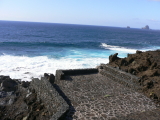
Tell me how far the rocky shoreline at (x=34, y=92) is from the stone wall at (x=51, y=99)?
289mm

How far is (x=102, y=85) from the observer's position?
13086 mm

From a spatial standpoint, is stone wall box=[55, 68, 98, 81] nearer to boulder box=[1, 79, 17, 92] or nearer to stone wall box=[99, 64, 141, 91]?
stone wall box=[99, 64, 141, 91]

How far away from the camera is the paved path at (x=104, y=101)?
9.08 m

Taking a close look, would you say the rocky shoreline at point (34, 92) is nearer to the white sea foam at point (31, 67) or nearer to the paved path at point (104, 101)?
the paved path at point (104, 101)

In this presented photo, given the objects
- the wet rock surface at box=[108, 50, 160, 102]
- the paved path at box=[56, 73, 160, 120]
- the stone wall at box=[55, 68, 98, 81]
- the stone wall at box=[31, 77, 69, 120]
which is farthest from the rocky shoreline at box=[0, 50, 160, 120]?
the paved path at box=[56, 73, 160, 120]

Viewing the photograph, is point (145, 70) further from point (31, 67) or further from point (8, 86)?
point (31, 67)

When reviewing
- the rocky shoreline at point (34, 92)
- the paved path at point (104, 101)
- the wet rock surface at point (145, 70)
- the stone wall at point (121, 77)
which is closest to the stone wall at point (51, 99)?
the rocky shoreline at point (34, 92)

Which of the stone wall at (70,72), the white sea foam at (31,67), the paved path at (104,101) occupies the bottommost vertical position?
the white sea foam at (31,67)

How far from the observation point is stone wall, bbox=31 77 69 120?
8797mm

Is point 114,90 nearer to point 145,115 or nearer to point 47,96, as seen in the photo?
point 145,115

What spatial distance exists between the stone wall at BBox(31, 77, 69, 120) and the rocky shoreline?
289 millimetres

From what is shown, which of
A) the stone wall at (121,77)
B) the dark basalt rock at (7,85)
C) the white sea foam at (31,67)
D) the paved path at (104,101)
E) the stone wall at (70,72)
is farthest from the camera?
the white sea foam at (31,67)

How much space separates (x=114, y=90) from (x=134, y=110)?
2704 mm

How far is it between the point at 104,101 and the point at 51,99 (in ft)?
9.80
